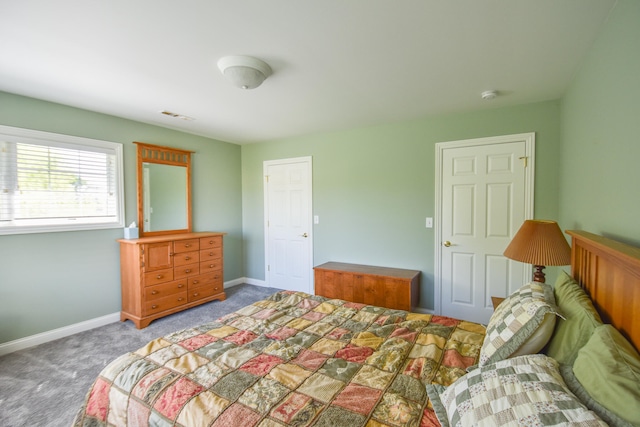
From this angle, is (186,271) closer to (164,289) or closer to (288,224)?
(164,289)

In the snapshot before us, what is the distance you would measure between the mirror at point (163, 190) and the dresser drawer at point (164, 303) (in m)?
0.86

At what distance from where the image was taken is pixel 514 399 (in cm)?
90

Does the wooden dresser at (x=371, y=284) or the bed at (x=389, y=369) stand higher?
the bed at (x=389, y=369)

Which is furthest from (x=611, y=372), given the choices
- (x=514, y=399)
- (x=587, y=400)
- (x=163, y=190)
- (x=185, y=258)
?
(x=163, y=190)

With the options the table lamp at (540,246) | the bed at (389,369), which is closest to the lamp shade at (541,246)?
the table lamp at (540,246)

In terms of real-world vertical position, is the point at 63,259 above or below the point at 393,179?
below

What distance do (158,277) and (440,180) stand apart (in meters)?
3.50

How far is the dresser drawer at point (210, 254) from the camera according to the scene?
3925 mm

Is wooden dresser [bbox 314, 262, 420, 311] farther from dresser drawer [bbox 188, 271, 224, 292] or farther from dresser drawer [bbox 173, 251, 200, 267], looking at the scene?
dresser drawer [bbox 173, 251, 200, 267]

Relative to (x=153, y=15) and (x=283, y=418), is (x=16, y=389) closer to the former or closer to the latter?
(x=283, y=418)

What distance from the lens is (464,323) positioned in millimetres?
1951

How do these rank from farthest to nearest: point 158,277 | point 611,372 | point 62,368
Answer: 1. point 158,277
2. point 62,368
3. point 611,372

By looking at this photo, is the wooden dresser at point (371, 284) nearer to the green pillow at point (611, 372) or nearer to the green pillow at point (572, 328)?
the green pillow at point (572, 328)

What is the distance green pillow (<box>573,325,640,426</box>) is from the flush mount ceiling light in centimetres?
234
